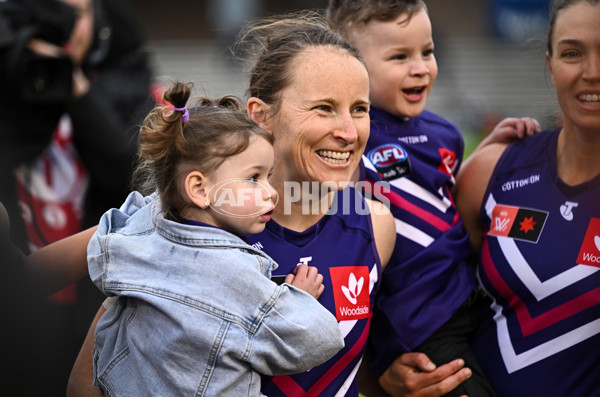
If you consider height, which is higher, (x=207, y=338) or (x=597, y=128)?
(x=597, y=128)

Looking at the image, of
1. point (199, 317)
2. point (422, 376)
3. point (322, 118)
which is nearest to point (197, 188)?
point (199, 317)

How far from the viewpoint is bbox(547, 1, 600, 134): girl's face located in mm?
2480

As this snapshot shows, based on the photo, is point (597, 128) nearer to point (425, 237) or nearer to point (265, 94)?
point (425, 237)

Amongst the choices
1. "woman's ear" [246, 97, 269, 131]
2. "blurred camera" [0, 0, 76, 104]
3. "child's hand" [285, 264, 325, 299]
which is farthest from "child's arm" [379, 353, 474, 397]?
"blurred camera" [0, 0, 76, 104]

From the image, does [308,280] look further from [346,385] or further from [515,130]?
[515,130]

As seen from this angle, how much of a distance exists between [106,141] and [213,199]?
129 centimetres

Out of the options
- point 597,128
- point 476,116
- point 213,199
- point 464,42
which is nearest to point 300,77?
point 213,199

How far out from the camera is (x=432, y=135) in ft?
9.70

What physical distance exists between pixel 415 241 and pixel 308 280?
734 millimetres

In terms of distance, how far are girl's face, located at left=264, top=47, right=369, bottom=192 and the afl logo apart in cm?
47

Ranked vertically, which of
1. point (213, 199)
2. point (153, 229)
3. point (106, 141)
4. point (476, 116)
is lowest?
point (476, 116)

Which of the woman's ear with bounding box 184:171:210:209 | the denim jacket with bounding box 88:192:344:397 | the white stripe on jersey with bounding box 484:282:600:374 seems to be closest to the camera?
the denim jacket with bounding box 88:192:344:397

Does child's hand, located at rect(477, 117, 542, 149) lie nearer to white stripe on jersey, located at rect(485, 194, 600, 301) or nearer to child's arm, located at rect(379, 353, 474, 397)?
white stripe on jersey, located at rect(485, 194, 600, 301)

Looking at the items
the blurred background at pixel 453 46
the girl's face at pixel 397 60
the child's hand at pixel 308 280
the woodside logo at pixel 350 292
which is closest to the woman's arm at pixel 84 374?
the child's hand at pixel 308 280
